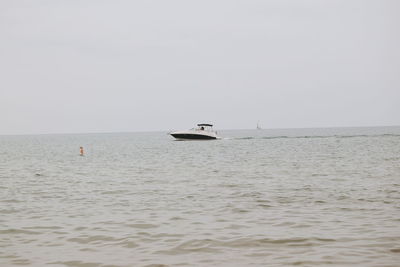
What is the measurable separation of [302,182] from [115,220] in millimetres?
10742

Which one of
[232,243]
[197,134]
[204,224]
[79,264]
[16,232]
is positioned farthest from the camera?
[197,134]

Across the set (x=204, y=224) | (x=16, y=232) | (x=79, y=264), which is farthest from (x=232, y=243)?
(x=16, y=232)

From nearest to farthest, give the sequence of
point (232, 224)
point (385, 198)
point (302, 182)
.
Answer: point (232, 224), point (385, 198), point (302, 182)

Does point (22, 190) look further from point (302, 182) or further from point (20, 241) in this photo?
point (302, 182)

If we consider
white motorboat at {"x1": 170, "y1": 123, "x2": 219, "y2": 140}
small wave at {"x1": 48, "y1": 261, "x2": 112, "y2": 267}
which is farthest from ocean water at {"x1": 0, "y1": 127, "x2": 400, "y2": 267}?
white motorboat at {"x1": 170, "y1": 123, "x2": 219, "y2": 140}

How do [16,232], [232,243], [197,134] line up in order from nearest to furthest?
[232,243] < [16,232] < [197,134]

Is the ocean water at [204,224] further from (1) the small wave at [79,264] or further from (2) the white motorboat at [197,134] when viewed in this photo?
(2) the white motorboat at [197,134]

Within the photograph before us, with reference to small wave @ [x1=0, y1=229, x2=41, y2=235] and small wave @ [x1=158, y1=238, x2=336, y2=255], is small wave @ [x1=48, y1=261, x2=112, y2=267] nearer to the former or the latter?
small wave @ [x1=158, y1=238, x2=336, y2=255]

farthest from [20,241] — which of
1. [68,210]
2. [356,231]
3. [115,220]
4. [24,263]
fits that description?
[356,231]

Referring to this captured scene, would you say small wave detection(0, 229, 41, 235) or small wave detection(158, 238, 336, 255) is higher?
small wave detection(0, 229, 41, 235)

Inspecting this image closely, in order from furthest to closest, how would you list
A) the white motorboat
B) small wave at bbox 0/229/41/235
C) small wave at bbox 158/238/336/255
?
the white motorboat < small wave at bbox 0/229/41/235 < small wave at bbox 158/238/336/255

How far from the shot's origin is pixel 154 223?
11.0 m

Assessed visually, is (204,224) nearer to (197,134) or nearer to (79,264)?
(79,264)

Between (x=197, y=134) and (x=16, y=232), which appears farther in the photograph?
(x=197, y=134)
